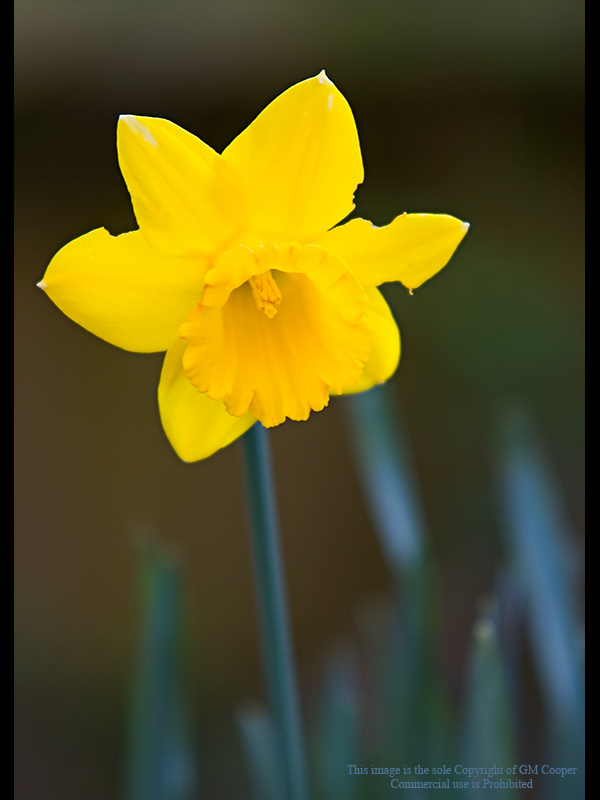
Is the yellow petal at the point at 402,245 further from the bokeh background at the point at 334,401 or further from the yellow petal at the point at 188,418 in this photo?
the bokeh background at the point at 334,401

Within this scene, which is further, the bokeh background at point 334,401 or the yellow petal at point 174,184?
the bokeh background at point 334,401

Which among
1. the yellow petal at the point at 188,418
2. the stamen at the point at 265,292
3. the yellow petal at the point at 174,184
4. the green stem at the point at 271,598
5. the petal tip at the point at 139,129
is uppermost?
the petal tip at the point at 139,129

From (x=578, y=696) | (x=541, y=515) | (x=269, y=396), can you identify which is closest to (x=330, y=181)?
(x=269, y=396)

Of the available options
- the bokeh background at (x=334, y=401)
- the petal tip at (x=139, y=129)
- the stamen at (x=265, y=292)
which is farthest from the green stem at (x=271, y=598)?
the bokeh background at (x=334, y=401)

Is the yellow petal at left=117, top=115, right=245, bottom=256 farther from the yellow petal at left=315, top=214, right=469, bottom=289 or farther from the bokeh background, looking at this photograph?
the bokeh background

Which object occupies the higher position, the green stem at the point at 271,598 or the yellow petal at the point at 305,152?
the yellow petal at the point at 305,152

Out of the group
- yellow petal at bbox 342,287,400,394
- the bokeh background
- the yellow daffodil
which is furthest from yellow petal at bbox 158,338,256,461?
the bokeh background

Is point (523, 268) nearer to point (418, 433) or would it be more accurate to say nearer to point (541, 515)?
point (418, 433)
